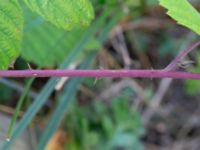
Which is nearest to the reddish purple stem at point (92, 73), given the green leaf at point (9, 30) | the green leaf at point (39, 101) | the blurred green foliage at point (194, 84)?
the green leaf at point (9, 30)

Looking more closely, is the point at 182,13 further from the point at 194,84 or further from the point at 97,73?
the point at 194,84

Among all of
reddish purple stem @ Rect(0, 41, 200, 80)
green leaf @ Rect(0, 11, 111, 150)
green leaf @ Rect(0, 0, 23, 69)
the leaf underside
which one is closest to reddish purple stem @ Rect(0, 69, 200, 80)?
reddish purple stem @ Rect(0, 41, 200, 80)

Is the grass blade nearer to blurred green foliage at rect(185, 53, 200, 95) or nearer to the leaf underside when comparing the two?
the leaf underside

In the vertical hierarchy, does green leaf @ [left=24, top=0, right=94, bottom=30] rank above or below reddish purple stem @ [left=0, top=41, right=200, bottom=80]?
above

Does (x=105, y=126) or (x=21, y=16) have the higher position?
(x=21, y=16)

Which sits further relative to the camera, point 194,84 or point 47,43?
point 194,84

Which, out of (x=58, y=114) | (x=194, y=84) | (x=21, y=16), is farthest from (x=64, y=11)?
(x=194, y=84)

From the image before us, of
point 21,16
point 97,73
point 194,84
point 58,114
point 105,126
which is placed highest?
point 21,16
